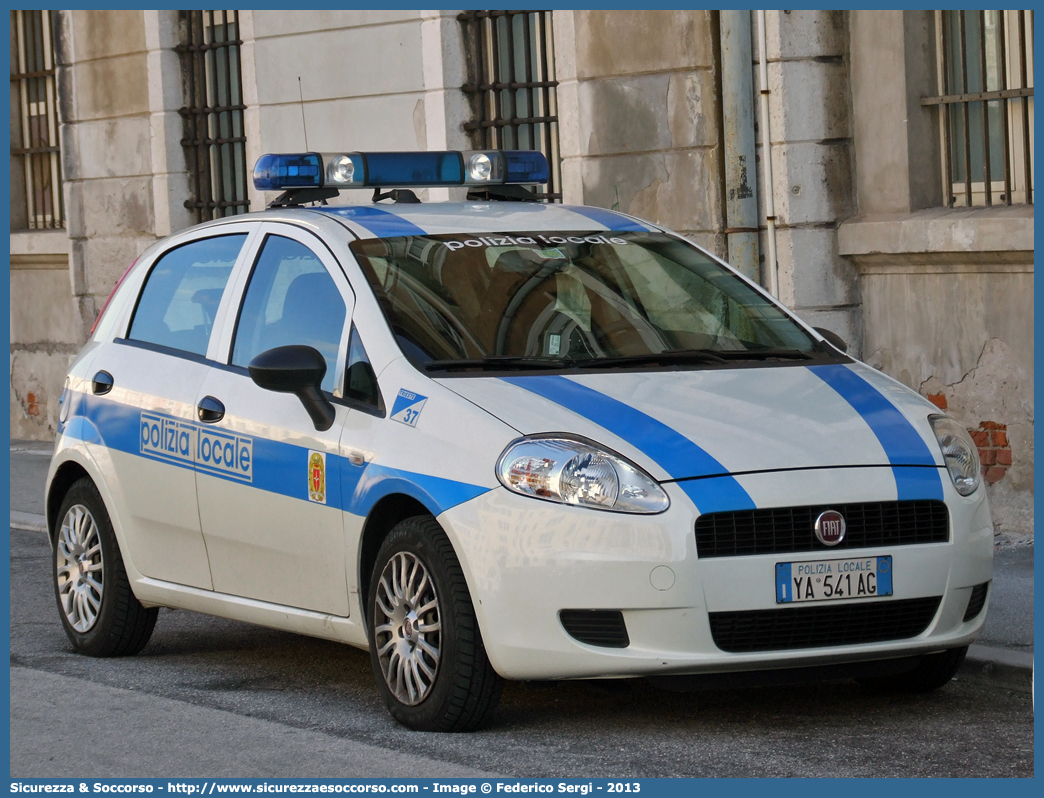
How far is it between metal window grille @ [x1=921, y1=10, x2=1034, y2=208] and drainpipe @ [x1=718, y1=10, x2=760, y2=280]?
42.2 inches

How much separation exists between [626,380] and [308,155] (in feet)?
6.59

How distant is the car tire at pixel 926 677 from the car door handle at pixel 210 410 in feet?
7.87

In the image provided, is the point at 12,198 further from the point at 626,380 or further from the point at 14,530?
the point at 626,380

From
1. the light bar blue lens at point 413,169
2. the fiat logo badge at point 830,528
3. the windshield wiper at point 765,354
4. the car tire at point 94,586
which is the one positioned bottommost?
the car tire at point 94,586

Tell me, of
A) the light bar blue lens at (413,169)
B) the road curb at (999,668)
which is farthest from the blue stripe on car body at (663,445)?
the light bar blue lens at (413,169)

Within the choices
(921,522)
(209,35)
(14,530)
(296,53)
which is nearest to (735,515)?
(921,522)

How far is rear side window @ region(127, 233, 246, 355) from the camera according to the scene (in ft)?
22.7

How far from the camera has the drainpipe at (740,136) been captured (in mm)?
10977

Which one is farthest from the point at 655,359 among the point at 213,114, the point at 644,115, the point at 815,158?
the point at 213,114

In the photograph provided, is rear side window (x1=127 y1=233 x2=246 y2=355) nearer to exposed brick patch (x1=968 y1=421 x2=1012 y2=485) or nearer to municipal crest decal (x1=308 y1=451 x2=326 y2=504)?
municipal crest decal (x1=308 y1=451 x2=326 y2=504)

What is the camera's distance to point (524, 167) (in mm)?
7695

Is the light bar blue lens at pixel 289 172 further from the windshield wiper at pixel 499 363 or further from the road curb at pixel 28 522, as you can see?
the road curb at pixel 28 522

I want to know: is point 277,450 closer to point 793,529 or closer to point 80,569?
point 80,569

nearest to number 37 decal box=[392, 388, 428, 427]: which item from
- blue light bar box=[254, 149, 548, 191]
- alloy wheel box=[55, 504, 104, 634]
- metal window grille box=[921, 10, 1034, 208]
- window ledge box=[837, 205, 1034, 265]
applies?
blue light bar box=[254, 149, 548, 191]
